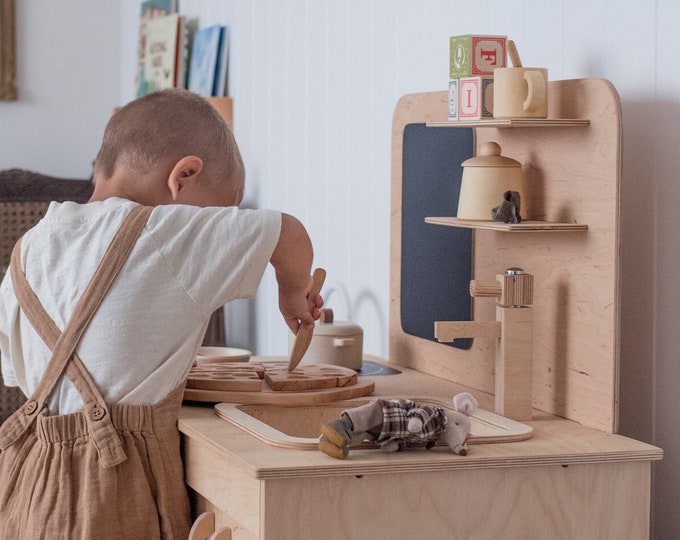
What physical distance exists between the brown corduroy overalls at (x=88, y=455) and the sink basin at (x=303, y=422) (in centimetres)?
11

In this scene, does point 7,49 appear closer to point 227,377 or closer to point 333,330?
point 333,330

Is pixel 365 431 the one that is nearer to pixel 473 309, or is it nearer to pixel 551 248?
pixel 551 248

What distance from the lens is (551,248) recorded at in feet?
4.45

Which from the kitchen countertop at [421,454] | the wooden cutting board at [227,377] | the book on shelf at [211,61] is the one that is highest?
the book on shelf at [211,61]

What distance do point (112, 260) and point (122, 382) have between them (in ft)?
0.46

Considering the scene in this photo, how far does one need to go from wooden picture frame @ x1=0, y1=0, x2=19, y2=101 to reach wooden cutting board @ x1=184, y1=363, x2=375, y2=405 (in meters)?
2.60

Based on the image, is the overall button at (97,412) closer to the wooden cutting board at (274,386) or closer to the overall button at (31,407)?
the overall button at (31,407)

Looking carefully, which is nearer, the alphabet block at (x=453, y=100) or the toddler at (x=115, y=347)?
the toddler at (x=115, y=347)

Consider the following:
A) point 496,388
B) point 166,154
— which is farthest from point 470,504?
point 166,154

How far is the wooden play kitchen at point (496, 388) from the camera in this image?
106 centimetres

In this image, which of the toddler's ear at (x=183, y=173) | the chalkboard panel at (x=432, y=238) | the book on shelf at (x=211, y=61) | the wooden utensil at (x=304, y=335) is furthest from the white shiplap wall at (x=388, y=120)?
the toddler's ear at (x=183, y=173)

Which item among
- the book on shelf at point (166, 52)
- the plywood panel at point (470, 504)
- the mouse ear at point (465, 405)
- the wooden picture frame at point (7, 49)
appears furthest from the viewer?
the wooden picture frame at point (7, 49)

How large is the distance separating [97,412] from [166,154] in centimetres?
33

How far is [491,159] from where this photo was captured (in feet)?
4.53
